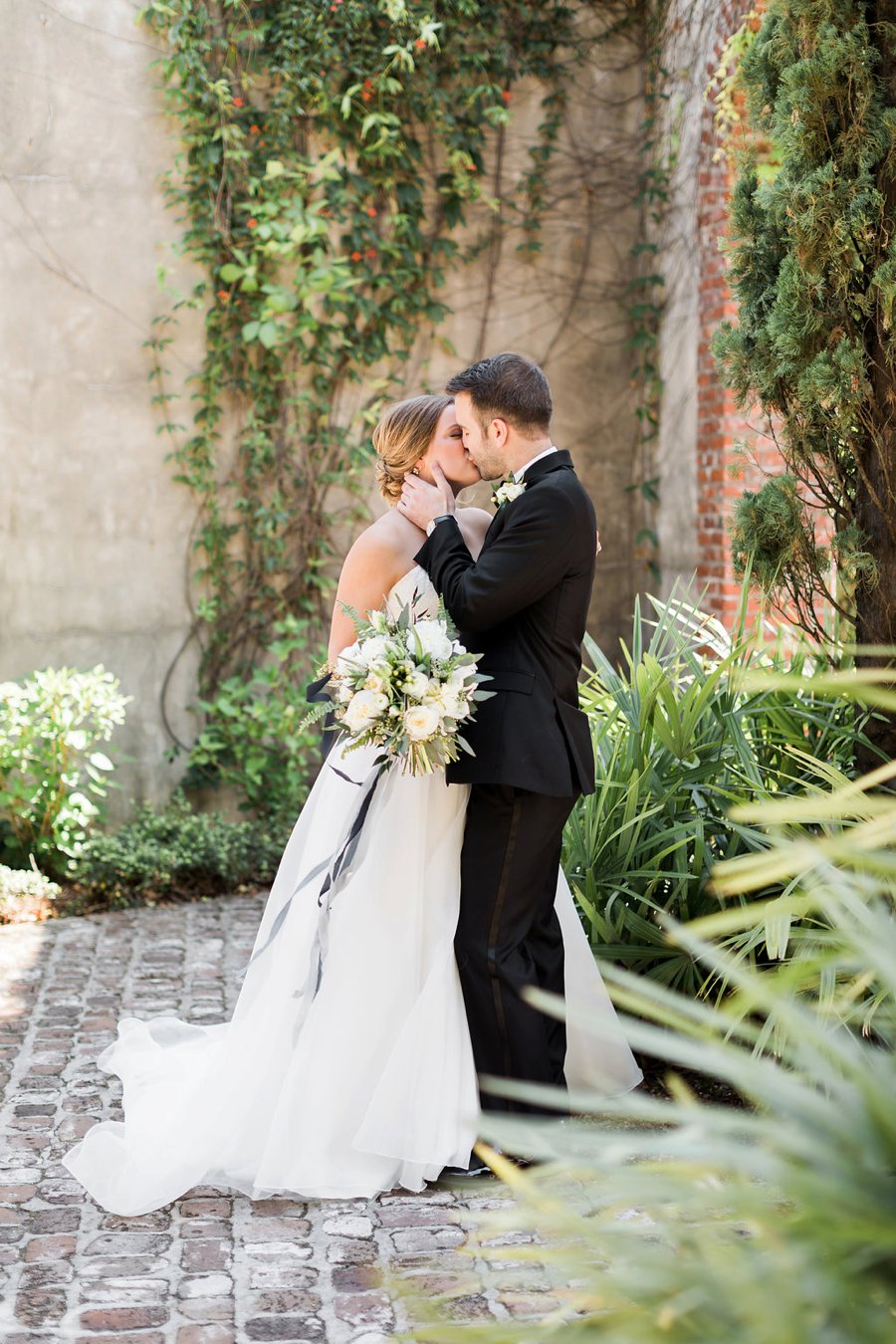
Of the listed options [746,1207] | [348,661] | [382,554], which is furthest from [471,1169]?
[746,1207]

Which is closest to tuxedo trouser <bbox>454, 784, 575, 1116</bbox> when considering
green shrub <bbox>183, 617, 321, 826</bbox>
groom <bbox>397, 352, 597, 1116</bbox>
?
groom <bbox>397, 352, 597, 1116</bbox>

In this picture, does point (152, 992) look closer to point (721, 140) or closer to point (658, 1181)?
point (658, 1181)

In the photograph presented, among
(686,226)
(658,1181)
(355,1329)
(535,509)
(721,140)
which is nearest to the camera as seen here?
(658,1181)

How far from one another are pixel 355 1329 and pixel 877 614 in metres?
2.30

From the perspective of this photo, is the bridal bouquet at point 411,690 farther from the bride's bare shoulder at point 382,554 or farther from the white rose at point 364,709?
the bride's bare shoulder at point 382,554

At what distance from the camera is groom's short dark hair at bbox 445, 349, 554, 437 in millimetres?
3170

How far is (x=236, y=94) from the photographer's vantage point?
6223 millimetres

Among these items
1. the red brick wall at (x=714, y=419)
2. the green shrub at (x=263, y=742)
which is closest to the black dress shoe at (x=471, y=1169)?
the green shrub at (x=263, y=742)

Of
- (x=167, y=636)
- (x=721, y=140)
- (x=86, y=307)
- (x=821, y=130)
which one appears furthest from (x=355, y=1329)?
(x=721, y=140)

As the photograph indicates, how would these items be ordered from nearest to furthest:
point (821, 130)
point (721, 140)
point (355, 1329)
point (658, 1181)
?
point (658, 1181), point (355, 1329), point (821, 130), point (721, 140)

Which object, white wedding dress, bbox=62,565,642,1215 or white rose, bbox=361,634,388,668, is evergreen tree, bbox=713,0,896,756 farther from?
white rose, bbox=361,634,388,668

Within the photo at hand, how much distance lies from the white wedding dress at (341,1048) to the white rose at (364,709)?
1.08 ft

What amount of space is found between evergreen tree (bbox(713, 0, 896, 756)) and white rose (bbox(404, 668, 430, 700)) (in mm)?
1406

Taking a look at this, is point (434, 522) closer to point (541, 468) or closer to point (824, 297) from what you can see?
point (541, 468)
